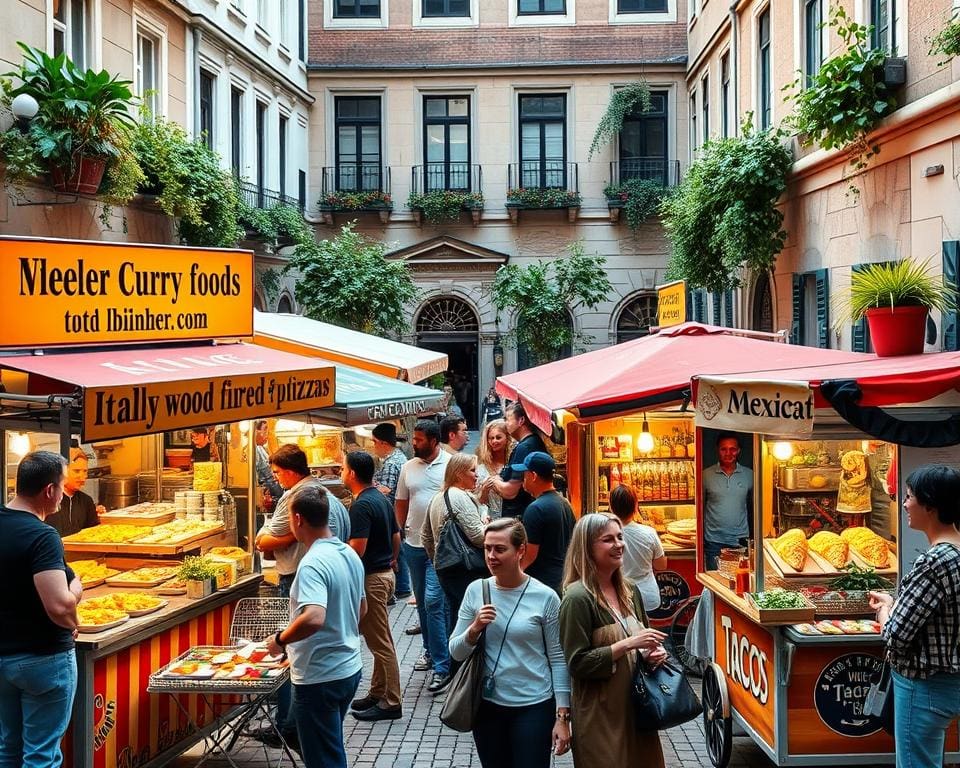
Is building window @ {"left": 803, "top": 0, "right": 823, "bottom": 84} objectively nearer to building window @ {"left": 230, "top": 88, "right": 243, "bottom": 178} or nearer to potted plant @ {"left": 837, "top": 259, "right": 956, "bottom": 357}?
potted plant @ {"left": 837, "top": 259, "right": 956, "bottom": 357}

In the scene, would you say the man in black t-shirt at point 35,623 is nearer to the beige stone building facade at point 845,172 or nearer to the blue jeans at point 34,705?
the blue jeans at point 34,705

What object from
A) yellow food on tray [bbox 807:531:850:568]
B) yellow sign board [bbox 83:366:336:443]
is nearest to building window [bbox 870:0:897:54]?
yellow food on tray [bbox 807:531:850:568]

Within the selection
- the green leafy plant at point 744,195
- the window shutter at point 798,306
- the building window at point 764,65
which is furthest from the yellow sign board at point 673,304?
the building window at point 764,65

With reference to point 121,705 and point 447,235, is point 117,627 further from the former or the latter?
point 447,235

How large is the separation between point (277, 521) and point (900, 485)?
4.01 m

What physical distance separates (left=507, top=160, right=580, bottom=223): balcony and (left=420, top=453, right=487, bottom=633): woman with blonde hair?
64.7 feet

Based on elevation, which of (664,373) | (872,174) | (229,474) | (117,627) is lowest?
(117,627)

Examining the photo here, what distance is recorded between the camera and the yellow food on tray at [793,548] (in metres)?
7.36

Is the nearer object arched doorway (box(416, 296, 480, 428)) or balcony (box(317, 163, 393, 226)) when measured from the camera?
balcony (box(317, 163, 393, 226))

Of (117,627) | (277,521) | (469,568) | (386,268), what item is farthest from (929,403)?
(386,268)

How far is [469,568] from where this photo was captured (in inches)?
335

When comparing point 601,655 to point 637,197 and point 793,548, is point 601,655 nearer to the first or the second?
point 793,548

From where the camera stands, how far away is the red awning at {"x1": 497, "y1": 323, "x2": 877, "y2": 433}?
8.48 meters

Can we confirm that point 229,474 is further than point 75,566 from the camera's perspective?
Yes
